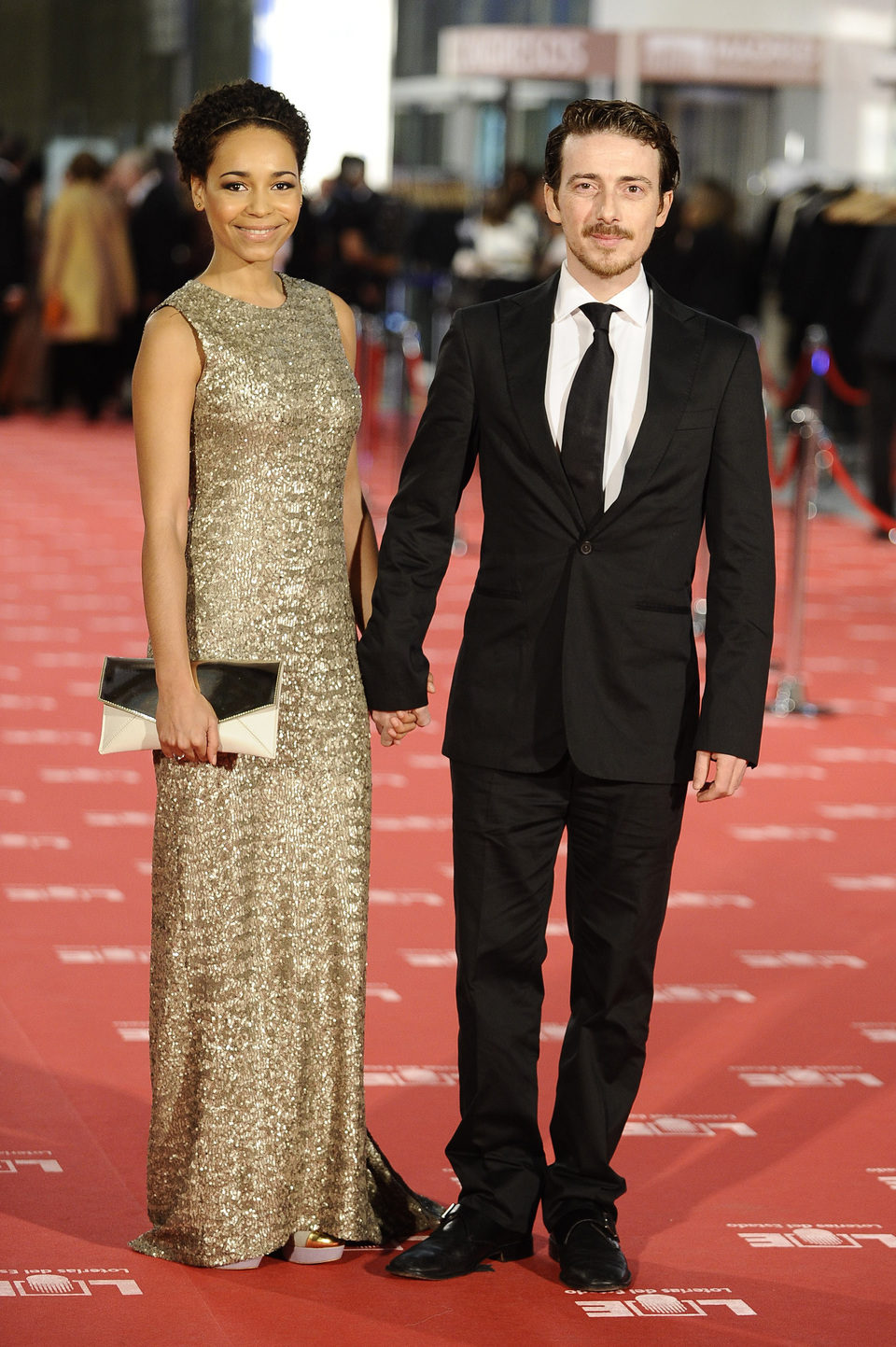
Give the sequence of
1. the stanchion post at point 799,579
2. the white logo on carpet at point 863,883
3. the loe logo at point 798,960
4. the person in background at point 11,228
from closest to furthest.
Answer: the loe logo at point 798,960 → the white logo on carpet at point 863,883 → the stanchion post at point 799,579 → the person in background at point 11,228

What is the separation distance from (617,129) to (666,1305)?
1661mm

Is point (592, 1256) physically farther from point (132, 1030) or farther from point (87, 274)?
point (87, 274)

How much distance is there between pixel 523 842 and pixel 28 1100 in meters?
1.20

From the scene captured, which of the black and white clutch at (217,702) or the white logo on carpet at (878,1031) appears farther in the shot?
the white logo on carpet at (878,1031)

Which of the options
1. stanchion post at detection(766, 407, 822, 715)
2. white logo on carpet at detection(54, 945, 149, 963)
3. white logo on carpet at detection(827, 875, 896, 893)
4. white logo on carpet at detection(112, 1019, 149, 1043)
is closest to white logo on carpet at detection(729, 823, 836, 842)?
white logo on carpet at detection(827, 875, 896, 893)

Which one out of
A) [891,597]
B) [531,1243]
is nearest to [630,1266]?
[531,1243]

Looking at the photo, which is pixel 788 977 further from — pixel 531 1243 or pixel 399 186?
pixel 399 186

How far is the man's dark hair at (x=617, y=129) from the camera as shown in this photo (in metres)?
2.86

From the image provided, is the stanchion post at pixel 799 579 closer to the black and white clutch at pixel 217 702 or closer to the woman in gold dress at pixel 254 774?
the woman in gold dress at pixel 254 774

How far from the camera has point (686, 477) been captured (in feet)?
9.61

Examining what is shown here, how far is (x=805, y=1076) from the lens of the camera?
3.99m

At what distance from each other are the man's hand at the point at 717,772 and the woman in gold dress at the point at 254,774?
0.44 m

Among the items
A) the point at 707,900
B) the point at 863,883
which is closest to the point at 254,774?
the point at 707,900

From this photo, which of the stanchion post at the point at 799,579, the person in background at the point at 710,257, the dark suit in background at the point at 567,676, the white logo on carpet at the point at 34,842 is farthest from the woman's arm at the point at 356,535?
the person in background at the point at 710,257
